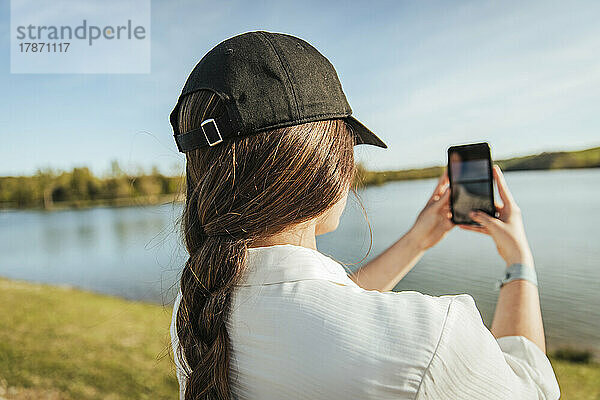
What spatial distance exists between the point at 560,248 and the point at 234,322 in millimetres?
7052

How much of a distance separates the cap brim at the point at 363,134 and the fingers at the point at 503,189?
0.31m

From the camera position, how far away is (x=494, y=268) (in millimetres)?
6379

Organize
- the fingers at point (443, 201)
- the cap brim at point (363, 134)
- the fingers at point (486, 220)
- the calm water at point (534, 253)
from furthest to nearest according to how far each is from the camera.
A: the calm water at point (534, 253) < the fingers at point (443, 201) < the fingers at point (486, 220) < the cap brim at point (363, 134)

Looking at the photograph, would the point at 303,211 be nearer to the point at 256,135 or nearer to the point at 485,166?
the point at 256,135

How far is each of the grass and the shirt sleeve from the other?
1800 mm

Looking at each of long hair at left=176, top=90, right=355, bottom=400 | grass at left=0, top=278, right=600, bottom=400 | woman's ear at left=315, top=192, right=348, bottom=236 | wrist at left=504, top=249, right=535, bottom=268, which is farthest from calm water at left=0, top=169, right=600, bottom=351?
long hair at left=176, top=90, right=355, bottom=400

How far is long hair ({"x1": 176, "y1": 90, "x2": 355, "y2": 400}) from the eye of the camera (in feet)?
2.52

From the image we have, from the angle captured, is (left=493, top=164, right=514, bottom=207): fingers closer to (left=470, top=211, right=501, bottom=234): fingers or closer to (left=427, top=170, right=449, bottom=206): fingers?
(left=470, top=211, right=501, bottom=234): fingers

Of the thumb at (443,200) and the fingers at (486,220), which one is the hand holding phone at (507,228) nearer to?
the fingers at (486,220)

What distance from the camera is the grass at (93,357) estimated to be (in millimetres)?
3504

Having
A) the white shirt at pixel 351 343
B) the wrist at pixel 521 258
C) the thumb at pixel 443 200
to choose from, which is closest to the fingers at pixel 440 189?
the thumb at pixel 443 200

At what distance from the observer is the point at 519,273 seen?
972mm

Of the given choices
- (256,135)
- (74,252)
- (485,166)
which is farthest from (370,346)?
(74,252)

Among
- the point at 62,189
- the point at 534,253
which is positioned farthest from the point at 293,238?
the point at 62,189
